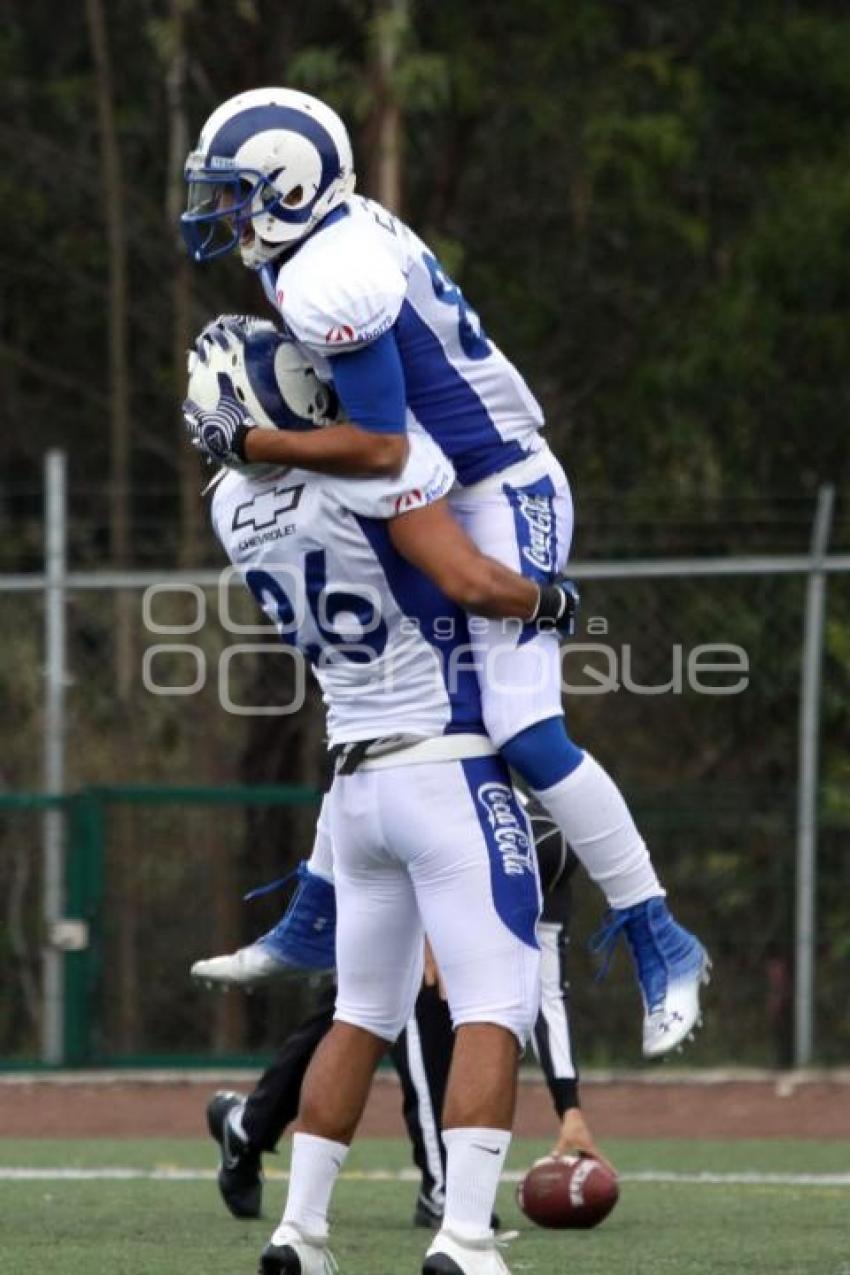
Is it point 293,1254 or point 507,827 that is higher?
point 507,827

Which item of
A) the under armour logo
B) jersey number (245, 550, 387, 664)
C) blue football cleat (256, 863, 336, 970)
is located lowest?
blue football cleat (256, 863, 336, 970)

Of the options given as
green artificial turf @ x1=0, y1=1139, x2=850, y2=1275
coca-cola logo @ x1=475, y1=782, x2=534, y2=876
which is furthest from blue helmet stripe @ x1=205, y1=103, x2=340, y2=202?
green artificial turf @ x1=0, y1=1139, x2=850, y2=1275

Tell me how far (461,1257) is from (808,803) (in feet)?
22.2

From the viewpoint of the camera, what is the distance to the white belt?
18.8 feet

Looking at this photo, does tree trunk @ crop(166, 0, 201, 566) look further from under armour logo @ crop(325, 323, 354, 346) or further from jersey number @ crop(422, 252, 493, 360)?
under armour logo @ crop(325, 323, 354, 346)

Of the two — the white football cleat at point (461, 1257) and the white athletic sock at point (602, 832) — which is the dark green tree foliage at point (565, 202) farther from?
the white football cleat at point (461, 1257)

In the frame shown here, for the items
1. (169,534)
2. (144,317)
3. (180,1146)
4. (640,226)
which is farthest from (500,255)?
(180,1146)

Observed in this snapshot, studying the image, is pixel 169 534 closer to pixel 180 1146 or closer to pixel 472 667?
pixel 180 1146

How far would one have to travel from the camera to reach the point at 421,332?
233 inches

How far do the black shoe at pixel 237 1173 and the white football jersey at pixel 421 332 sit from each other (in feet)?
7.97

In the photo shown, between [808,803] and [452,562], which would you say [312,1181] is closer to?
[452,562]

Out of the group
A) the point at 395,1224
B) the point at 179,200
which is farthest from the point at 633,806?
the point at 179,200

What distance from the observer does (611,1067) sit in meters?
12.2

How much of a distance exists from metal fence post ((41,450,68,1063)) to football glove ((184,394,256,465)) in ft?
20.7
